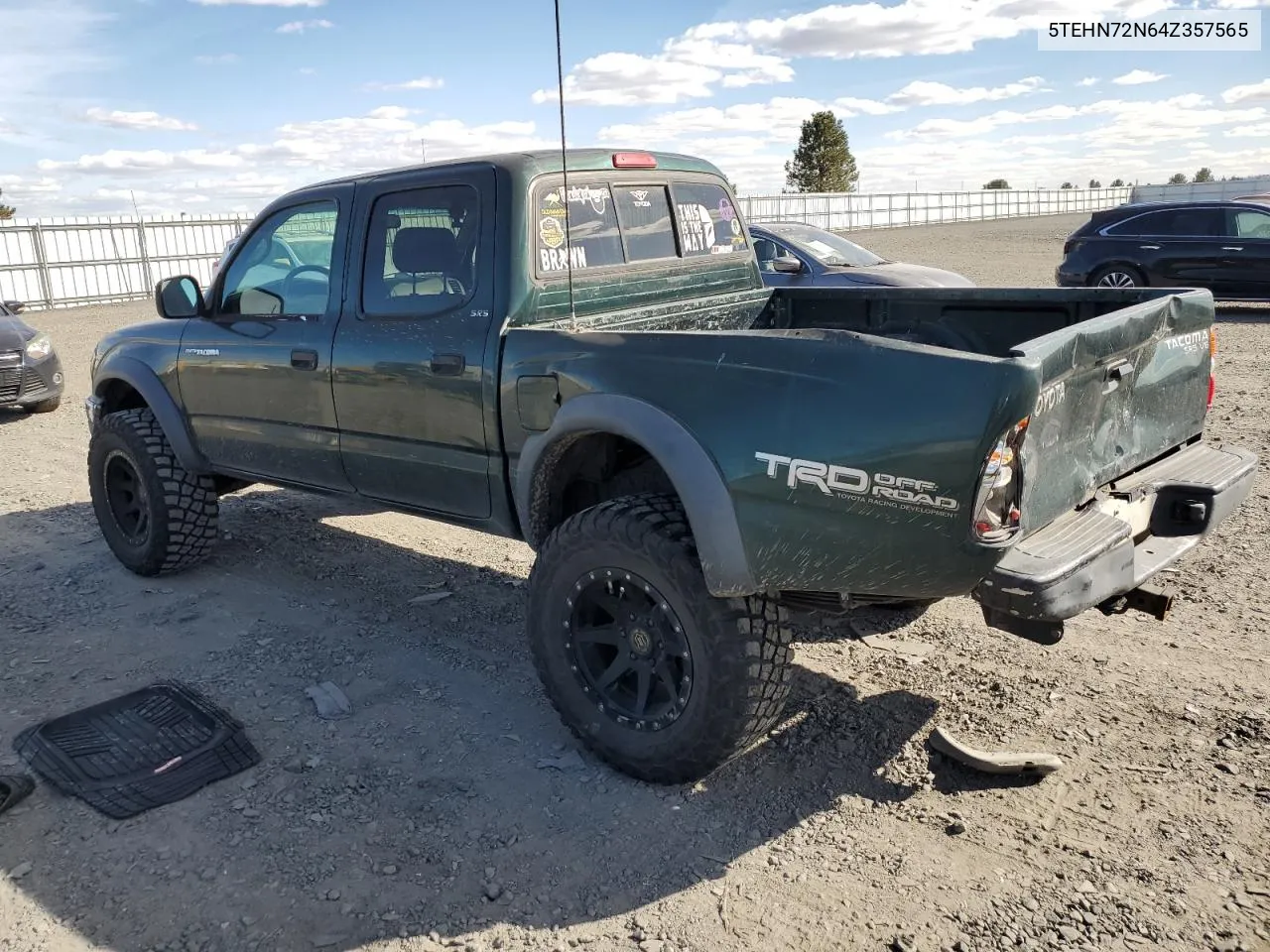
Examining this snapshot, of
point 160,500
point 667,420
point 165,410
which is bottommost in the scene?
point 160,500

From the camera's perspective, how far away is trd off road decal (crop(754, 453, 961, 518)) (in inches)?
105

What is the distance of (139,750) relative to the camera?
370 cm

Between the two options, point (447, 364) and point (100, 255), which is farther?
point (100, 255)

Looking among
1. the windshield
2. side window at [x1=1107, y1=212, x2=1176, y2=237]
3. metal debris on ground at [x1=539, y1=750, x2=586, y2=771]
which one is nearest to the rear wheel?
side window at [x1=1107, y1=212, x2=1176, y2=237]

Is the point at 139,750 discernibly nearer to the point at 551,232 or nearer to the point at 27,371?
the point at 551,232

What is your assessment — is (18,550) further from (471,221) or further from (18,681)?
(471,221)

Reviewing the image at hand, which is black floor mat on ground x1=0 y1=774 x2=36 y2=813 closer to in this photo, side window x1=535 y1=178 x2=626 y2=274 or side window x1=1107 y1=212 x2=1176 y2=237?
side window x1=535 y1=178 x2=626 y2=274

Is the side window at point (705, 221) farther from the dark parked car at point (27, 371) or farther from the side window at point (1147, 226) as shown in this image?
the side window at point (1147, 226)

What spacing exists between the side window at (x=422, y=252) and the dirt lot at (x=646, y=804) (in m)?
1.51

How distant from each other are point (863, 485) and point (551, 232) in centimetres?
180

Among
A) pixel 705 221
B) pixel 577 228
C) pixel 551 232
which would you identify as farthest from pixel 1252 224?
pixel 551 232

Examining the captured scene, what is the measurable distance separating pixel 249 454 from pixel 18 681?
4.45ft

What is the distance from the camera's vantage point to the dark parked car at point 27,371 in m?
9.86

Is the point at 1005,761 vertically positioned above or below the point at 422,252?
below
